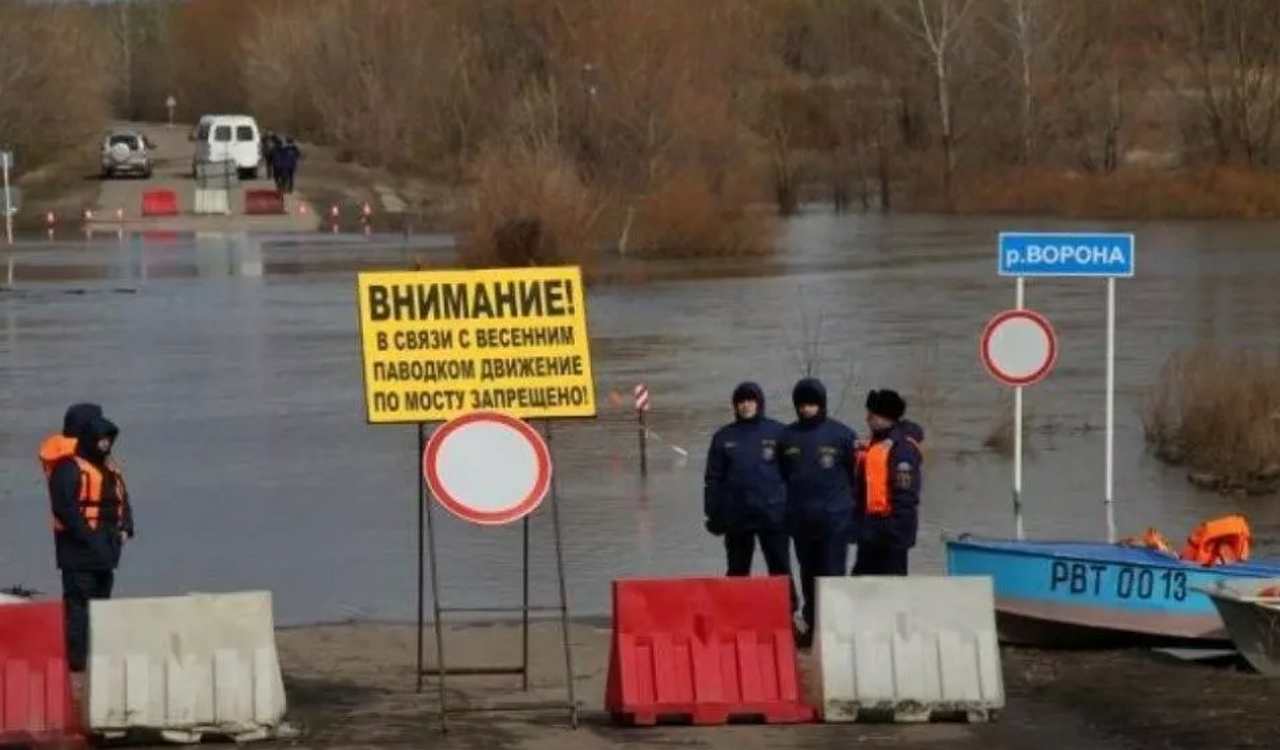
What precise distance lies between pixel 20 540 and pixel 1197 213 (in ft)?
188

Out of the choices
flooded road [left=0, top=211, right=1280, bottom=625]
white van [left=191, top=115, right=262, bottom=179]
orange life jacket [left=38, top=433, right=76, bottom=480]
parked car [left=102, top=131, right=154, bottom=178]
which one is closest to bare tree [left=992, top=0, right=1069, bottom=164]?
white van [left=191, top=115, right=262, bottom=179]

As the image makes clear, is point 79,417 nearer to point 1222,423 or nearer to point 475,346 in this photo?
point 475,346

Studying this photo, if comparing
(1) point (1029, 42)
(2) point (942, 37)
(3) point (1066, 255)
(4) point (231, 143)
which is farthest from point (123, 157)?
(3) point (1066, 255)

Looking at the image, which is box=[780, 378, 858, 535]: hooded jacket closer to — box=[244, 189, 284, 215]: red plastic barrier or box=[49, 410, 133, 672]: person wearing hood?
box=[49, 410, 133, 672]: person wearing hood

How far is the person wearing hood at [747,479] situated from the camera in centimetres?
1478

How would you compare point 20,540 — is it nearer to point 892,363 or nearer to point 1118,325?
point 892,363

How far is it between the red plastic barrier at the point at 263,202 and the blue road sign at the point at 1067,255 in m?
51.2

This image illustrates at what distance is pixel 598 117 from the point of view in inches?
2618

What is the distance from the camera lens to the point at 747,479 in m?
14.8

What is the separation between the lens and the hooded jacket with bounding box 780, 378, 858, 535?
14641 millimetres

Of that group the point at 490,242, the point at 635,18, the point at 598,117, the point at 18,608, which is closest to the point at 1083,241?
the point at 18,608

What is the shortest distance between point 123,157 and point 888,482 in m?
66.7

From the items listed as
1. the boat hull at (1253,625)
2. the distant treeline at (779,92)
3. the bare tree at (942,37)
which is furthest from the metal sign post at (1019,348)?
the bare tree at (942,37)

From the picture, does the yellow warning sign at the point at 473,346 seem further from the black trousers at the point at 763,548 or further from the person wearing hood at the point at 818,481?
the black trousers at the point at 763,548
